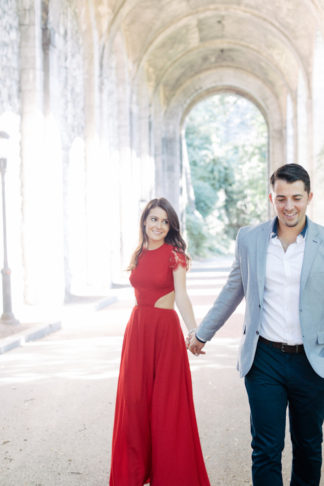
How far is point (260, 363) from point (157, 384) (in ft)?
2.14

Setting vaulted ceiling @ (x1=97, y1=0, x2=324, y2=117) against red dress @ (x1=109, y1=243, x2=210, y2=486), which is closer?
red dress @ (x1=109, y1=243, x2=210, y2=486)

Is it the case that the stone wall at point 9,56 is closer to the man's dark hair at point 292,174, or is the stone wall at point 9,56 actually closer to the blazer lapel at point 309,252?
the man's dark hair at point 292,174

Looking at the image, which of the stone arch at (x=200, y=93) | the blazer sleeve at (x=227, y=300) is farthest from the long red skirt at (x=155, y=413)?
the stone arch at (x=200, y=93)

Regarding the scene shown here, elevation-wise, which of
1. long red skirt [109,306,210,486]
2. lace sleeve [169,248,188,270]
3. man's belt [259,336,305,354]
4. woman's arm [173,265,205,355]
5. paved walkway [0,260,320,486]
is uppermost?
lace sleeve [169,248,188,270]

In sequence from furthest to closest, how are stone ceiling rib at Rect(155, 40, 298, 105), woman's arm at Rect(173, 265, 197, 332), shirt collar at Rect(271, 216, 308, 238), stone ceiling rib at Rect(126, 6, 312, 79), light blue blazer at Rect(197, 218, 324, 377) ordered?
1. stone ceiling rib at Rect(155, 40, 298, 105)
2. stone ceiling rib at Rect(126, 6, 312, 79)
3. woman's arm at Rect(173, 265, 197, 332)
4. shirt collar at Rect(271, 216, 308, 238)
5. light blue blazer at Rect(197, 218, 324, 377)

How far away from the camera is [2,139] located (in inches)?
348

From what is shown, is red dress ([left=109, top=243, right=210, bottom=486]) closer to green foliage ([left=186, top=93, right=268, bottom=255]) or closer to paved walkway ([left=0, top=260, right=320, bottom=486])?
paved walkway ([left=0, top=260, right=320, bottom=486])

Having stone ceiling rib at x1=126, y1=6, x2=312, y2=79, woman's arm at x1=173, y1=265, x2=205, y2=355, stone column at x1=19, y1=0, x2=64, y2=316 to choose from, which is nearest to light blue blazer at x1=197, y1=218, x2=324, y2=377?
woman's arm at x1=173, y1=265, x2=205, y2=355

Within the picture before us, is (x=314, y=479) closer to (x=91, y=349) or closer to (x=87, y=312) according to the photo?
(x=91, y=349)

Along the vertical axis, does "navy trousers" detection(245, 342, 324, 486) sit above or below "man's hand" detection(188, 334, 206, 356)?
below

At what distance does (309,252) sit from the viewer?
8.56 ft

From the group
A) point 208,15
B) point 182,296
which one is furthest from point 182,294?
point 208,15

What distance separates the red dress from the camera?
295cm

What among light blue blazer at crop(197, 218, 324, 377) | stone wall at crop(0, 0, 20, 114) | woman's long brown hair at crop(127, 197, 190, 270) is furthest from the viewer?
stone wall at crop(0, 0, 20, 114)
